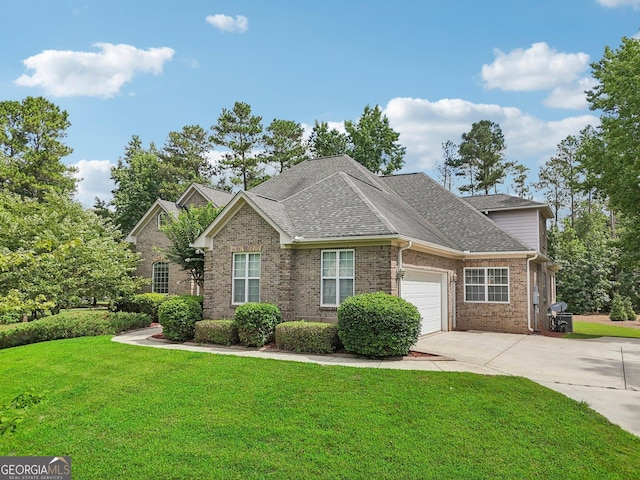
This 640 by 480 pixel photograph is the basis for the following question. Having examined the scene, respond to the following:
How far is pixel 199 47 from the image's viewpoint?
12648mm

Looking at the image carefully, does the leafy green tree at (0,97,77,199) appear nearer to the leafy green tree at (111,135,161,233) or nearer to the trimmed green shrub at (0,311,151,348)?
the leafy green tree at (111,135,161,233)

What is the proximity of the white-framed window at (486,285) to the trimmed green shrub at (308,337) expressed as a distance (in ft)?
28.0

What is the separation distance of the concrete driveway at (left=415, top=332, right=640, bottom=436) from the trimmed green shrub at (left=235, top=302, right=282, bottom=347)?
14.3 feet

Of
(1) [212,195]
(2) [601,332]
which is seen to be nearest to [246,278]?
(1) [212,195]

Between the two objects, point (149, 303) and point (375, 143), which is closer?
point (149, 303)

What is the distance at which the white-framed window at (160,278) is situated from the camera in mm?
25375

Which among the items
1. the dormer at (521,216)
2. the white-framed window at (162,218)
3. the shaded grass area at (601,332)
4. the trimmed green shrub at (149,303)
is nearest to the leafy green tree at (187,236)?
the trimmed green shrub at (149,303)

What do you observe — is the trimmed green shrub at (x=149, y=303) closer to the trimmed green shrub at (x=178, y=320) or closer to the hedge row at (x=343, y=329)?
the trimmed green shrub at (x=178, y=320)

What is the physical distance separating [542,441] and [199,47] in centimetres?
1284

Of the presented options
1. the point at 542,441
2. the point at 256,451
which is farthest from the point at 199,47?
the point at 542,441

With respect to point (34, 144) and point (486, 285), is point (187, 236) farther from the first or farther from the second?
point (34, 144)

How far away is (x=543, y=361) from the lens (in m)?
10.7

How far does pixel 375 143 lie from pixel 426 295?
24.8 metres

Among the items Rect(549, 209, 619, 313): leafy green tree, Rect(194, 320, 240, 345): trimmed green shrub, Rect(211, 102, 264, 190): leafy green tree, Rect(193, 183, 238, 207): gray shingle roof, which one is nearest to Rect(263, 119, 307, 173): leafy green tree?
Rect(211, 102, 264, 190): leafy green tree
